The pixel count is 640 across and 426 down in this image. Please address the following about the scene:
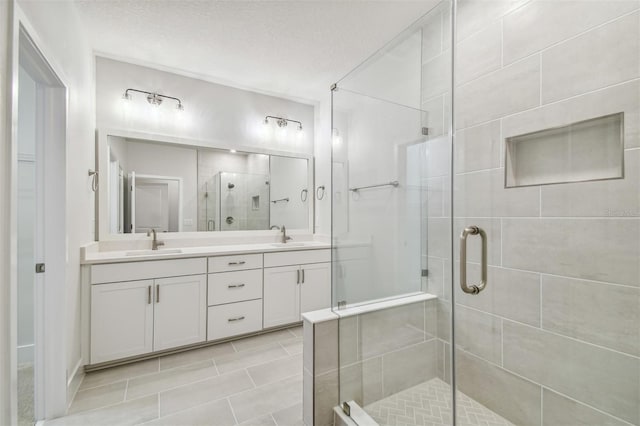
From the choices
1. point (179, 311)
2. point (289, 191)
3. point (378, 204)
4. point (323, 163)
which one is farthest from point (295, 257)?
point (378, 204)

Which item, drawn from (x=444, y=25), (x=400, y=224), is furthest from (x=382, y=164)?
(x=444, y=25)

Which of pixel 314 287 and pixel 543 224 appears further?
pixel 314 287

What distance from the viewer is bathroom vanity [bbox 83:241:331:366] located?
204cm

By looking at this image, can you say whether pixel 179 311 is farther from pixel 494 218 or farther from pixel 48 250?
pixel 494 218

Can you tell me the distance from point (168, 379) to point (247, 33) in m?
2.59

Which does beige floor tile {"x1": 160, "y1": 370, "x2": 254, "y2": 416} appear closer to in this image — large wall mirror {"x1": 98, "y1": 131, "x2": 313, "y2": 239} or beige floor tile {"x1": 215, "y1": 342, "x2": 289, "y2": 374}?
beige floor tile {"x1": 215, "y1": 342, "x2": 289, "y2": 374}

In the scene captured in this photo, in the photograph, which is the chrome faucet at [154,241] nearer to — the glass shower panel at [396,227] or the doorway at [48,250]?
the doorway at [48,250]

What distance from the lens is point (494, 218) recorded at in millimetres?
1621

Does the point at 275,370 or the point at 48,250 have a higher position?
the point at 48,250

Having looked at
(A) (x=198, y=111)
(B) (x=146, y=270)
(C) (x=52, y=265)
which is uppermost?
(A) (x=198, y=111)

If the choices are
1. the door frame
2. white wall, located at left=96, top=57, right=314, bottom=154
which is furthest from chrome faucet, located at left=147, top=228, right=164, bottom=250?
the door frame

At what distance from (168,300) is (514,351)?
7.69 ft

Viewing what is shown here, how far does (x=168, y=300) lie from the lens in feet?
7.39

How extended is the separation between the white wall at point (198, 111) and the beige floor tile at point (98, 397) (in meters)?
2.05
